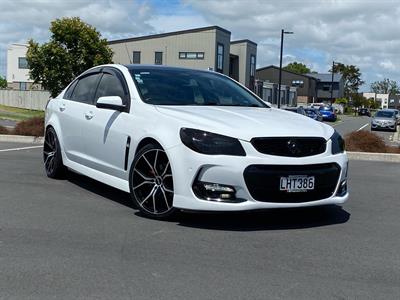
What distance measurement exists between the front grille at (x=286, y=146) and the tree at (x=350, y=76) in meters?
142

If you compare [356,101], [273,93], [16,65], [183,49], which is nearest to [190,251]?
[183,49]

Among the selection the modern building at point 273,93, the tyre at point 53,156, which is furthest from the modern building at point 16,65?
the tyre at point 53,156

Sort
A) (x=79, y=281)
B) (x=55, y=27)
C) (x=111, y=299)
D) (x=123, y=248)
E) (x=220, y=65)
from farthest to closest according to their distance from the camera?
1. (x=220, y=65)
2. (x=55, y=27)
3. (x=123, y=248)
4. (x=79, y=281)
5. (x=111, y=299)

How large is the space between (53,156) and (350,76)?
143054mm

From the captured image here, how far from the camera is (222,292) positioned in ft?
12.3

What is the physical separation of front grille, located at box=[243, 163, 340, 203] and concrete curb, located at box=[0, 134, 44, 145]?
30.0 ft

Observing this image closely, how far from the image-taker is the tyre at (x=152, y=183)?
215 inches

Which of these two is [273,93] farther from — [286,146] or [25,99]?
[286,146]

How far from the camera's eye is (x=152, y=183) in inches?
221

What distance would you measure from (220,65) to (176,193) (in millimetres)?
55635

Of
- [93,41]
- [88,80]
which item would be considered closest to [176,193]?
[88,80]

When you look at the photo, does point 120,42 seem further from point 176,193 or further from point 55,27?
point 176,193

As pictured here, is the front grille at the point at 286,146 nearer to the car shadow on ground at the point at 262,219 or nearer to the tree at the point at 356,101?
the car shadow on ground at the point at 262,219

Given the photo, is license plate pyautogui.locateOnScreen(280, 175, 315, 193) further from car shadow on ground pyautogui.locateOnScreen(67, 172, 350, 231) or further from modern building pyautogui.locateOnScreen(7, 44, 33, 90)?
modern building pyautogui.locateOnScreen(7, 44, 33, 90)
